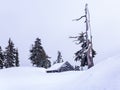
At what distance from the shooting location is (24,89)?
68.4 feet

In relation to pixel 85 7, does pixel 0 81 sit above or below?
below

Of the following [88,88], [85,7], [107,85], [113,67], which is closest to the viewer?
[107,85]

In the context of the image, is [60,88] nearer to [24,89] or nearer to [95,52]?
[24,89]

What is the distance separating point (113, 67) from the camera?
1451 centimetres

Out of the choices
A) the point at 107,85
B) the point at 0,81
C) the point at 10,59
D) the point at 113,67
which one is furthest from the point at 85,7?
the point at 10,59

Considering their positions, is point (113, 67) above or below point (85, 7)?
below

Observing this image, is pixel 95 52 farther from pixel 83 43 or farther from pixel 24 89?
pixel 24 89

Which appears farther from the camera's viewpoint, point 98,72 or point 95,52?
point 95,52

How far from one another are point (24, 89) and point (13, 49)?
50.5 metres

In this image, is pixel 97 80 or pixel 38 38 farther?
pixel 38 38

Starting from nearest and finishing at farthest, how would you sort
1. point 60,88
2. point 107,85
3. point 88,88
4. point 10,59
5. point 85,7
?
point 107,85 → point 88,88 → point 60,88 → point 85,7 → point 10,59

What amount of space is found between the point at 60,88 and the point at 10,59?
52410 mm

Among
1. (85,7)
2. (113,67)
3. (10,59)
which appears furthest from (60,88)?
(10,59)

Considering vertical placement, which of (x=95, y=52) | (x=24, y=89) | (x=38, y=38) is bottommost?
(x=24, y=89)
